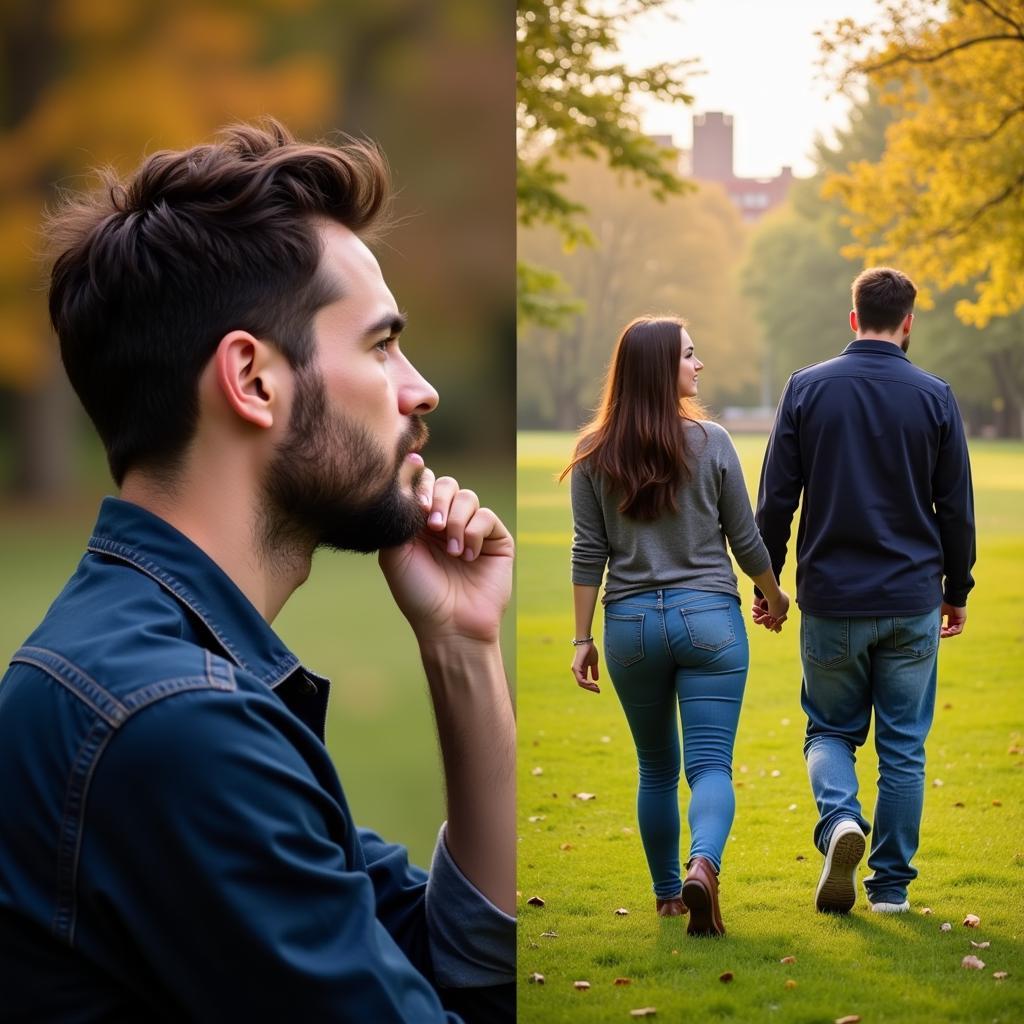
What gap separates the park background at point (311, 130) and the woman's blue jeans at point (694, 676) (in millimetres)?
13494

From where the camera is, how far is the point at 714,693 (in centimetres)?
314

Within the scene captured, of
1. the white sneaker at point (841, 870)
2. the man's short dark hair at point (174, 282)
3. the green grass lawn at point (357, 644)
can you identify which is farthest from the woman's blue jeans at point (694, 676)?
the green grass lawn at point (357, 644)

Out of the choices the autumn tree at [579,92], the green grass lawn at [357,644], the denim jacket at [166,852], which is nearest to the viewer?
the denim jacket at [166,852]

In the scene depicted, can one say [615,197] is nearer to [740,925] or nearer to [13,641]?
[740,925]

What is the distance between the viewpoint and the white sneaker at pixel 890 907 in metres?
3.37

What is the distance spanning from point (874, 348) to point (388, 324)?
2.11 metres

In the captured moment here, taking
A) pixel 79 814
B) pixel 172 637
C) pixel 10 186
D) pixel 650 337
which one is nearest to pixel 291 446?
pixel 172 637

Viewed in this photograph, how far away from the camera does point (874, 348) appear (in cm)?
326

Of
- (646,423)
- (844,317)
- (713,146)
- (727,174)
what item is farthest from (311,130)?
(646,423)

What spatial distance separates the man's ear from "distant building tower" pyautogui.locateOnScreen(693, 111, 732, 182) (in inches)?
138

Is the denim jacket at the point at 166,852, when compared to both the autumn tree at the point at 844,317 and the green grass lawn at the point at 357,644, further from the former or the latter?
the green grass lawn at the point at 357,644

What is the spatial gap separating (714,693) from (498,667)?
1.76 meters

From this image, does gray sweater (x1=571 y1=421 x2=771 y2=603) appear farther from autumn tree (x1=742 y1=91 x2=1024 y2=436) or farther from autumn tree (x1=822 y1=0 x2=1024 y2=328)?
autumn tree (x1=822 y1=0 x2=1024 y2=328)

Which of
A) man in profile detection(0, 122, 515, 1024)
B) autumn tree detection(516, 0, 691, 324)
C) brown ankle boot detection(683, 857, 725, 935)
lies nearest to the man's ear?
man in profile detection(0, 122, 515, 1024)
